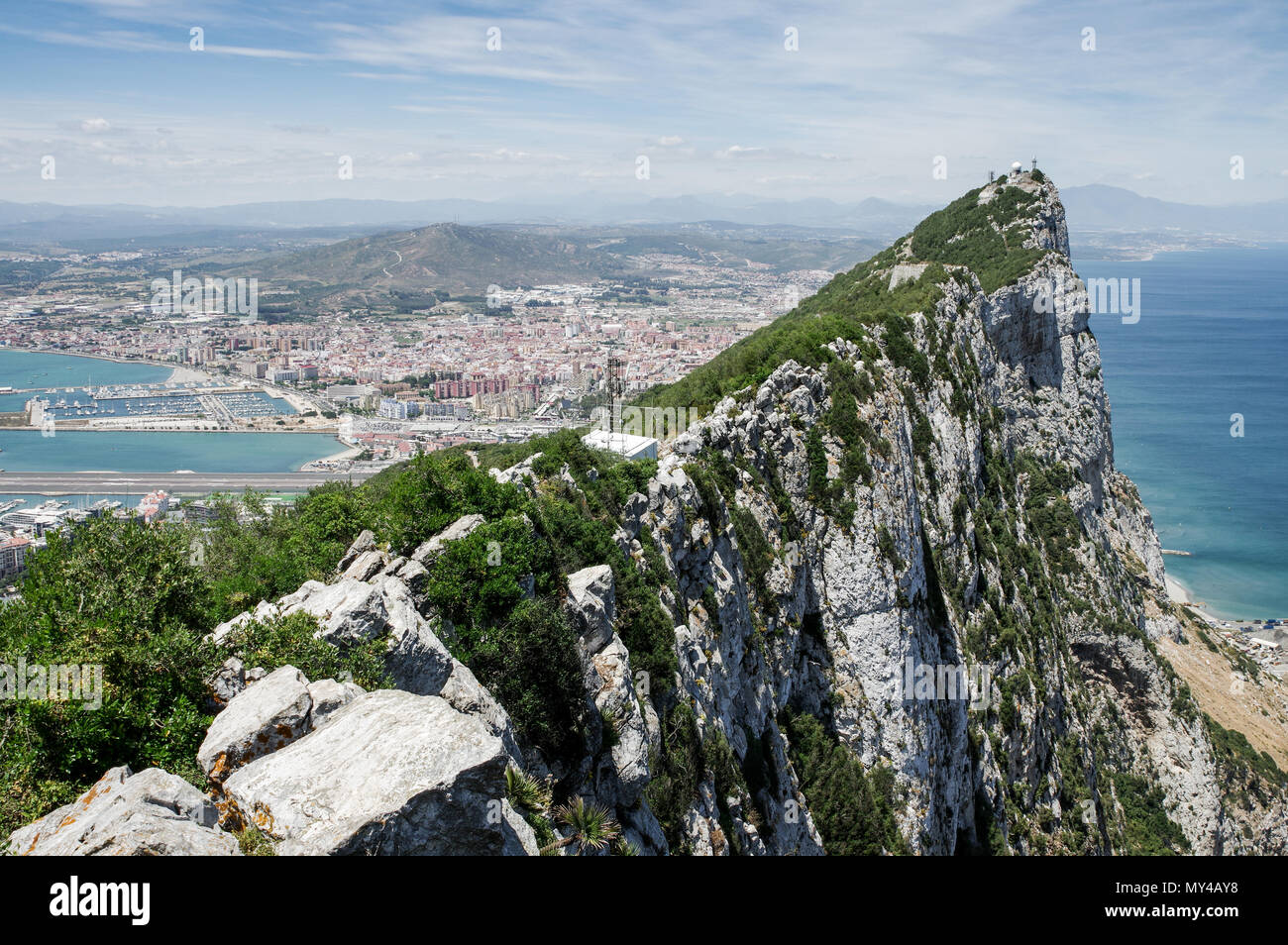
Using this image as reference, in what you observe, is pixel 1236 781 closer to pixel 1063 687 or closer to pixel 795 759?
pixel 1063 687

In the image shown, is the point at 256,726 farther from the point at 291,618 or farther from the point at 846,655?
the point at 846,655

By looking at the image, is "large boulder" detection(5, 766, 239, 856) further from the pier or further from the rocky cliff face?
the pier

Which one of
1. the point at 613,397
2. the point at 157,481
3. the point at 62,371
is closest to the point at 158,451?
the point at 157,481

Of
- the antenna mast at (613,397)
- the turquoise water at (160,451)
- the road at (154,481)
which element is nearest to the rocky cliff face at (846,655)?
the antenna mast at (613,397)

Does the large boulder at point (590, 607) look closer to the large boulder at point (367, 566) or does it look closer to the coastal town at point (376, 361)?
the large boulder at point (367, 566)

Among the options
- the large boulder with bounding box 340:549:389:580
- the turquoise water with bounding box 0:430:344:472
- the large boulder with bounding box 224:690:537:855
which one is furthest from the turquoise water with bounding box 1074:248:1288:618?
the turquoise water with bounding box 0:430:344:472

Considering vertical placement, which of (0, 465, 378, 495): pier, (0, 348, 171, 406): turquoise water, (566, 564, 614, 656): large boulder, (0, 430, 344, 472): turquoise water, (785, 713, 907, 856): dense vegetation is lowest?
(785, 713, 907, 856): dense vegetation
